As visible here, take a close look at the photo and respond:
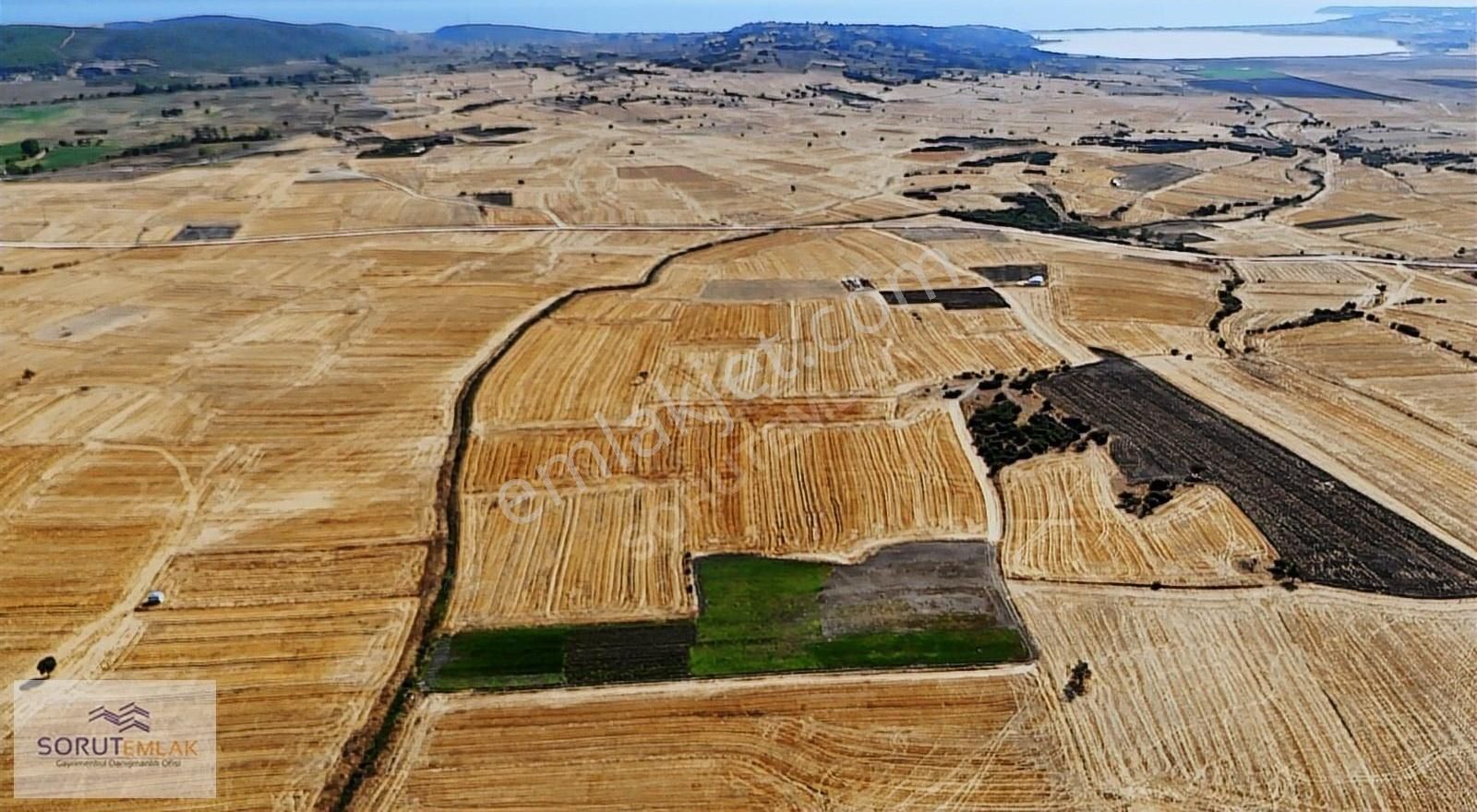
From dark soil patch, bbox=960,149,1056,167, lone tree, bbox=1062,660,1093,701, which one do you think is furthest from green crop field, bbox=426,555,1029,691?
dark soil patch, bbox=960,149,1056,167

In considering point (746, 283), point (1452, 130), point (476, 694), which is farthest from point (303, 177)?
point (1452, 130)

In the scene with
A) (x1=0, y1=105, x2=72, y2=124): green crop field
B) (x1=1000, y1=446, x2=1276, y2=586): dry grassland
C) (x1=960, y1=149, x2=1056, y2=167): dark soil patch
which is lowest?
(x1=1000, y1=446, x2=1276, y2=586): dry grassland

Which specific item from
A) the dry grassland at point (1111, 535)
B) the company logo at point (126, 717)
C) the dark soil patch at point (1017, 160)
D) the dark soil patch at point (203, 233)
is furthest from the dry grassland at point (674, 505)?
the dark soil patch at point (1017, 160)

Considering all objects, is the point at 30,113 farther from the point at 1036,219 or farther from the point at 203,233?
the point at 1036,219

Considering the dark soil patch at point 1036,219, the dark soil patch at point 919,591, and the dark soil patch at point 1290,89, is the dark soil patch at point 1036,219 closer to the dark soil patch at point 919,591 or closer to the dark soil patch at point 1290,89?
the dark soil patch at point 919,591

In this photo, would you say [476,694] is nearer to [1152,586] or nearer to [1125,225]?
[1152,586]

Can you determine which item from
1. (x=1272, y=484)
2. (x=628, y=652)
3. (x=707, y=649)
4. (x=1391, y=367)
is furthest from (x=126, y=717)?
(x=1391, y=367)

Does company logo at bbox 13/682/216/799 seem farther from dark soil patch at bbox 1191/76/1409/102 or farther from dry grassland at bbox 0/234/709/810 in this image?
dark soil patch at bbox 1191/76/1409/102
